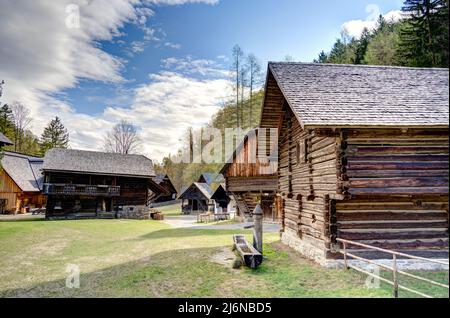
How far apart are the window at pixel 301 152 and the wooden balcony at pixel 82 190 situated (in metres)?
24.3

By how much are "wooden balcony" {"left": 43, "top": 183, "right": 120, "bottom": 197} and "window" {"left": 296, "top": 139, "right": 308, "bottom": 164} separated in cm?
2426

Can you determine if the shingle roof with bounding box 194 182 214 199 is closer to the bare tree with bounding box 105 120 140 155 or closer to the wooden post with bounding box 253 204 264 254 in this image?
the bare tree with bounding box 105 120 140 155

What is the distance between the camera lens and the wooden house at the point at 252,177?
23.2m

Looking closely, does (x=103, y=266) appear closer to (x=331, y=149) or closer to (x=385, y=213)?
(x=331, y=149)

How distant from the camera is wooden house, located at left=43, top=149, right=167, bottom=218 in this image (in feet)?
96.4

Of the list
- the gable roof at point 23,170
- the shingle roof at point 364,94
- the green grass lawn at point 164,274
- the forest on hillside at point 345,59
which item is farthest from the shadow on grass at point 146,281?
the gable roof at point 23,170

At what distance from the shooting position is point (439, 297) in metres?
4.16

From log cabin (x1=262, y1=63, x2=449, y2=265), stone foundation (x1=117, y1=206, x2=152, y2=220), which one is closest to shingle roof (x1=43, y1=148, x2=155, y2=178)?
stone foundation (x1=117, y1=206, x2=152, y2=220)

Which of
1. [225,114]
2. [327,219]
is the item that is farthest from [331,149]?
[225,114]

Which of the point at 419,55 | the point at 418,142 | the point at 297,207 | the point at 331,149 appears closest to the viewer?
the point at 418,142

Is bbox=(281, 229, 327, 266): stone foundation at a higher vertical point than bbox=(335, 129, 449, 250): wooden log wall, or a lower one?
lower

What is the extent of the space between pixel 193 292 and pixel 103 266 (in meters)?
4.94

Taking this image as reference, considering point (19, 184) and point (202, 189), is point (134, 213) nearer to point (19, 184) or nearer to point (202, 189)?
point (202, 189)

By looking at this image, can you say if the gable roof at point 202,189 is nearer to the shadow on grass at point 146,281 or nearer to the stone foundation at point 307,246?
the stone foundation at point 307,246
